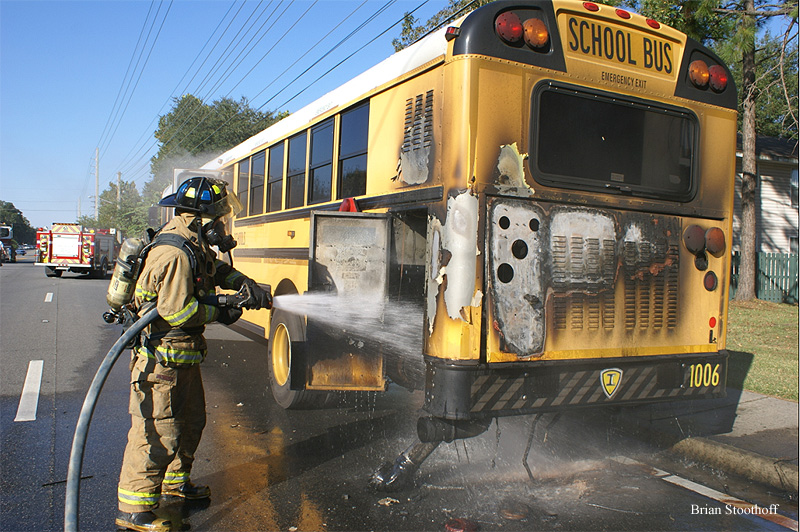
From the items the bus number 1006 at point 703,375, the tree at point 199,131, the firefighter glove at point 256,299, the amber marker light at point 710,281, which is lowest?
the bus number 1006 at point 703,375

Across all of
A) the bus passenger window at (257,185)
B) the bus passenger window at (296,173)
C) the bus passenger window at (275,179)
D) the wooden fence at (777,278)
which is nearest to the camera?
the bus passenger window at (296,173)

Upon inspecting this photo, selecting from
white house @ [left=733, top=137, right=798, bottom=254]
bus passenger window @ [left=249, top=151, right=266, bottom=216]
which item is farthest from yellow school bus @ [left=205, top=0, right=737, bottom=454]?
white house @ [left=733, top=137, right=798, bottom=254]

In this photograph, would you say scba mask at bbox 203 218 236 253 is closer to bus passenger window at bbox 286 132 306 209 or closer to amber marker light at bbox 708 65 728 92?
bus passenger window at bbox 286 132 306 209

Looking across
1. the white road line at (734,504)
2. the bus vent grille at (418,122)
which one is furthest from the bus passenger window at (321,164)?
the white road line at (734,504)

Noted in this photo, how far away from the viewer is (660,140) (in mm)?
4598

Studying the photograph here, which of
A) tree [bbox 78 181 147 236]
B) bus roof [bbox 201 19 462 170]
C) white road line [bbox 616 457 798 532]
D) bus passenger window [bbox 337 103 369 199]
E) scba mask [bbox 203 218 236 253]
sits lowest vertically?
white road line [bbox 616 457 798 532]

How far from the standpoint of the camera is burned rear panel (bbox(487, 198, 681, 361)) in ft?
12.7

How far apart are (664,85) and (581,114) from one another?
2.63 ft

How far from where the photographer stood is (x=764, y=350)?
9.12 m

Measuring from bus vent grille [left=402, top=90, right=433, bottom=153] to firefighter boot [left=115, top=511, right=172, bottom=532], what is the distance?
109 inches

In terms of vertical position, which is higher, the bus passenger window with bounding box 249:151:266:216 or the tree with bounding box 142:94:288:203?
the tree with bounding box 142:94:288:203

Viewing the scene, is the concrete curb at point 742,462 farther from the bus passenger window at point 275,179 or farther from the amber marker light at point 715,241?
the bus passenger window at point 275,179

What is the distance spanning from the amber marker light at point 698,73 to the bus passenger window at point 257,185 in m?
4.95

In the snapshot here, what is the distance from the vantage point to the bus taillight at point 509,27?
3.88m
